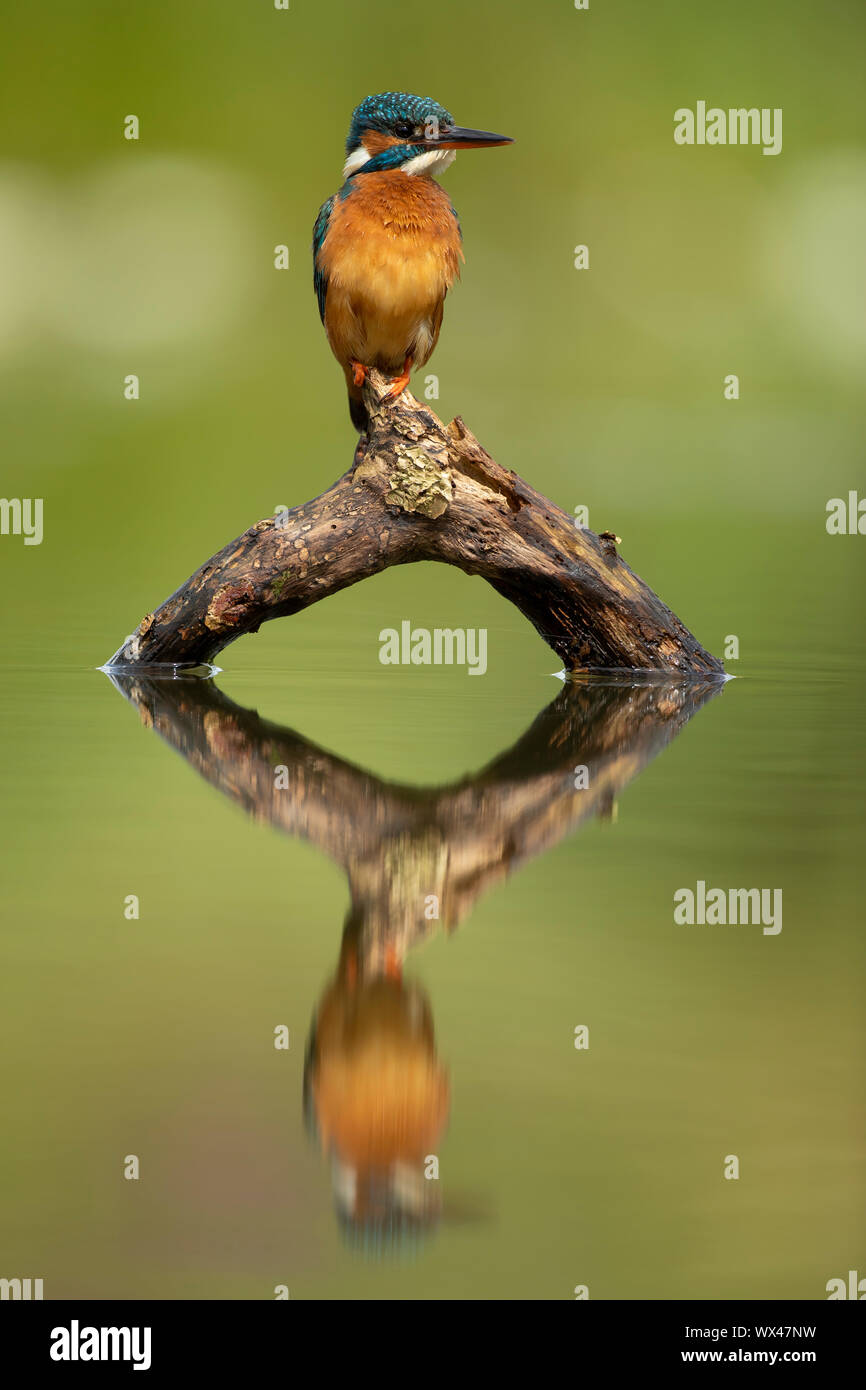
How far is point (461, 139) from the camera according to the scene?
160 inches

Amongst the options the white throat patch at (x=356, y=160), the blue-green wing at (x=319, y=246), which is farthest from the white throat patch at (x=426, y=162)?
the blue-green wing at (x=319, y=246)

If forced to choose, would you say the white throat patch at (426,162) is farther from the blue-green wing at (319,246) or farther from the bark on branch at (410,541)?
the bark on branch at (410,541)

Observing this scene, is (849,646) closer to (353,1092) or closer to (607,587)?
(607,587)

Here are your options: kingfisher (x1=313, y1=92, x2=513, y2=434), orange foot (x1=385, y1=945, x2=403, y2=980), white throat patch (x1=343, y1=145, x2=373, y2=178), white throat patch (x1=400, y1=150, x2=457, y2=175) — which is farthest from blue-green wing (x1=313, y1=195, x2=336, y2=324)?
orange foot (x1=385, y1=945, x2=403, y2=980)

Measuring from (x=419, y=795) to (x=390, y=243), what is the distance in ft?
6.16

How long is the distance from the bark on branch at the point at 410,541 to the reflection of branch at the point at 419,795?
0.32 meters

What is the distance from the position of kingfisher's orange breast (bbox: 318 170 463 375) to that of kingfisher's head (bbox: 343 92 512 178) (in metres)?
0.08

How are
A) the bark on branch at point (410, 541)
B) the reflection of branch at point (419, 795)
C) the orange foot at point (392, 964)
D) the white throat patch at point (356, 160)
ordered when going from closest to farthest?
1. the orange foot at point (392, 964)
2. the reflection of branch at point (419, 795)
3. the bark on branch at point (410, 541)
4. the white throat patch at point (356, 160)

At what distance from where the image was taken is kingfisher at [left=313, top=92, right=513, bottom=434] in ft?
12.8

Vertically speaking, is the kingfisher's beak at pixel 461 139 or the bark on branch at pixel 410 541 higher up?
the kingfisher's beak at pixel 461 139

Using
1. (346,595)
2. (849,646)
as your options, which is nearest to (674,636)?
(849,646)

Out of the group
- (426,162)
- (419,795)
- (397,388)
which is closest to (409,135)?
(426,162)

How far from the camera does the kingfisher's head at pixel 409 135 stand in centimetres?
406

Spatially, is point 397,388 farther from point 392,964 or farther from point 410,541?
point 392,964
